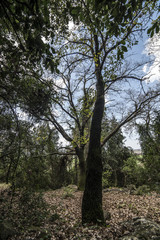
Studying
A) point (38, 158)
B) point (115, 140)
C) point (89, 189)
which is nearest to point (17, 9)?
point (89, 189)

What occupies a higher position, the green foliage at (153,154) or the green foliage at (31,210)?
the green foliage at (153,154)

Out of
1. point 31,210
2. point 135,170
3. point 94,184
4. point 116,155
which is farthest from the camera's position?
point 116,155

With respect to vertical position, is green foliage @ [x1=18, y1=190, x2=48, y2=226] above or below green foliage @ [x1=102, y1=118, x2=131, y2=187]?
below

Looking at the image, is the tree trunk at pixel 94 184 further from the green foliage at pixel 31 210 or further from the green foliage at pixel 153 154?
the green foliage at pixel 153 154

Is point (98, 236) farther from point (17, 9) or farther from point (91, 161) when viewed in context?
point (17, 9)

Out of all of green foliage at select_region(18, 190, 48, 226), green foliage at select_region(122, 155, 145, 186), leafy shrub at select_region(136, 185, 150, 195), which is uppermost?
green foliage at select_region(122, 155, 145, 186)

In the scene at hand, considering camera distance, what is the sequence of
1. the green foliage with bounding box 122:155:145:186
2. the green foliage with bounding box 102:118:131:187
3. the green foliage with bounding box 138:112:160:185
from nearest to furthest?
the green foliage with bounding box 138:112:160:185
the green foliage with bounding box 122:155:145:186
the green foliage with bounding box 102:118:131:187

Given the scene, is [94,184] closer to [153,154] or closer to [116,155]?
[153,154]

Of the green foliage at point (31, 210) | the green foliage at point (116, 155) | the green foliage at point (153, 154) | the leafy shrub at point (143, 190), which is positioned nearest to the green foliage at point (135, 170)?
the green foliage at point (116, 155)

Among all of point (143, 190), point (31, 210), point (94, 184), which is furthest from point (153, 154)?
point (31, 210)

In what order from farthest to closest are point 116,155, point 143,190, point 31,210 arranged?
point 116,155 < point 143,190 < point 31,210

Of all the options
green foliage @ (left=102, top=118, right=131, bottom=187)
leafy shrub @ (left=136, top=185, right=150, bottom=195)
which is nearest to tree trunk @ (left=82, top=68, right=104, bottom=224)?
leafy shrub @ (left=136, top=185, right=150, bottom=195)

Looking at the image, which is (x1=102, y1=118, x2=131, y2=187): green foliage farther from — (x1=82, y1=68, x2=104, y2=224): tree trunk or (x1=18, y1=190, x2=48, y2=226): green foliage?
(x1=82, y1=68, x2=104, y2=224): tree trunk

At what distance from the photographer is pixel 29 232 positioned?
319 cm
